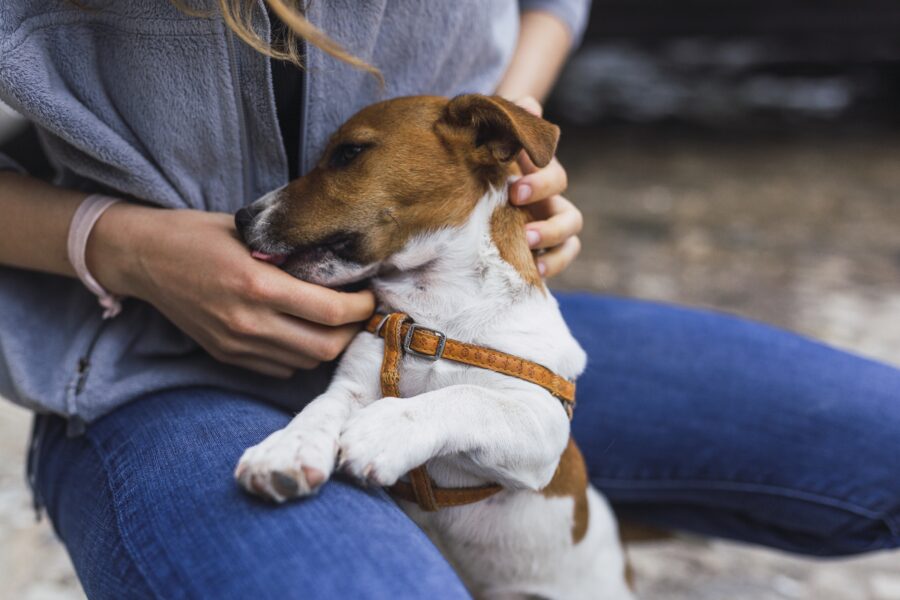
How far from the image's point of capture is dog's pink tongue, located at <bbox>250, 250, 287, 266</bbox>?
155cm

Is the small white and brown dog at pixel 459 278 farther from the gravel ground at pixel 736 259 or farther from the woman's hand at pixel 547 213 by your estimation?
the gravel ground at pixel 736 259

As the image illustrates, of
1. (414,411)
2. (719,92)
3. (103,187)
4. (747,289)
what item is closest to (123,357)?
(103,187)

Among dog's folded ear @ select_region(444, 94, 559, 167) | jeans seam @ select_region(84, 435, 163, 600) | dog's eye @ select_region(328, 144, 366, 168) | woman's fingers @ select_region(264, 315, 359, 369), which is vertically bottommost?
jeans seam @ select_region(84, 435, 163, 600)

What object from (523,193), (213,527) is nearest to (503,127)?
(523,193)

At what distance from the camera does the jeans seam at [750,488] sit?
6.29 feet

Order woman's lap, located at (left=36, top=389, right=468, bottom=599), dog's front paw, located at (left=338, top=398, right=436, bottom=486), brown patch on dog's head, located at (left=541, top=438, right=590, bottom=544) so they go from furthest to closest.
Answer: brown patch on dog's head, located at (left=541, top=438, right=590, bottom=544), dog's front paw, located at (left=338, top=398, right=436, bottom=486), woman's lap, located at (left=36, top=389, right=468, bottom=599)

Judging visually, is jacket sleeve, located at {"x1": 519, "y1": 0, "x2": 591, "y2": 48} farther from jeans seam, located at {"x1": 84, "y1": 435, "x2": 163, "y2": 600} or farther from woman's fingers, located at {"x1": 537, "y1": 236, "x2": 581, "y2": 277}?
jeans seam, located at {"x1": 84, "y1": 435, "x2": 163, "y2": 600}

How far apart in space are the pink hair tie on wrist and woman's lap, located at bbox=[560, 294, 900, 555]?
3.44ft

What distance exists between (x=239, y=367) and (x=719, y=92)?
7287 millimetres

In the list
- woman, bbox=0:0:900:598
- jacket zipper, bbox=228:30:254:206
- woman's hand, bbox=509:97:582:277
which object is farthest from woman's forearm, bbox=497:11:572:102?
jacket zipper, bbox=228:30:254:206

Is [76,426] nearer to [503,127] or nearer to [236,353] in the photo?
[236,353]

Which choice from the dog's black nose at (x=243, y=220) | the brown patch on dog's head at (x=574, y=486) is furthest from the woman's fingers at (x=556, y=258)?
the dog's black nose at (x=243, y=220)

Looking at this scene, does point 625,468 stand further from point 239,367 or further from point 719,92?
point 719,92

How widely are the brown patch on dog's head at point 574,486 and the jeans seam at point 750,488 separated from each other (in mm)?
256
